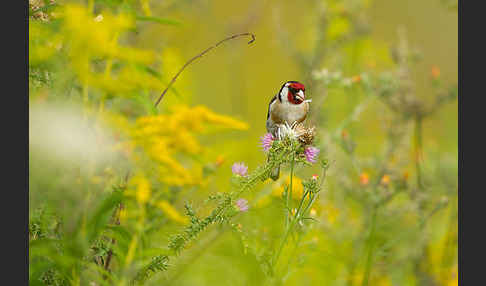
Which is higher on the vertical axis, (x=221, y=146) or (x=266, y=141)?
(x=221, y=146)

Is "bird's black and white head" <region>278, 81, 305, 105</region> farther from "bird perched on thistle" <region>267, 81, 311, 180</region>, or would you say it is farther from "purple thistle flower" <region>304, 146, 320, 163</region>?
"purple thistle flower" <region>304, 146, 320, 163</region>

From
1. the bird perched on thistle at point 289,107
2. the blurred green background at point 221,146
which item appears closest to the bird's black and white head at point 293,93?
the bird perched on thistle at point 289,107

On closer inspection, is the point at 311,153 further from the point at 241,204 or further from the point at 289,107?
the point at 289,107

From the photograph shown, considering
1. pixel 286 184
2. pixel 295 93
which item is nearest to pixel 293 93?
pixel 295 93

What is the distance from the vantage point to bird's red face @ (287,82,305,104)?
3.48 ft

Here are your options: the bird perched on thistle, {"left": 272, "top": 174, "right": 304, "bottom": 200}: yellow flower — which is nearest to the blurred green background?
{"left": 272, "top": 174, "right": 304, "bottom": 200}: yellow flower

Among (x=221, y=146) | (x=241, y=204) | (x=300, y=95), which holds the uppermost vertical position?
(x=221, y=146)

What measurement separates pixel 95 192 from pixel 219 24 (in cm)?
189

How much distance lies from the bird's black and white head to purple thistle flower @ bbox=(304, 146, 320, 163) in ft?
0.82

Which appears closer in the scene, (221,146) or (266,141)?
(266,141)

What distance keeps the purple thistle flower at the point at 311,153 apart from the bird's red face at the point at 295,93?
25 cm

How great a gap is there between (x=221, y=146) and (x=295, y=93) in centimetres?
50

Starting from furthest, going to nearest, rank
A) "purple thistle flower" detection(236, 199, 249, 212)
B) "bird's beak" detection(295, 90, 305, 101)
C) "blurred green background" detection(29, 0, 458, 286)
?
1. "bird's beak" detection(295, 90, 305, 101)
2. "purple thistle flower" detection(236, 199, 249, 212)
3. "blurred green background" detection(29, 0, 458, 286)

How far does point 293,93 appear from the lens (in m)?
1.09
